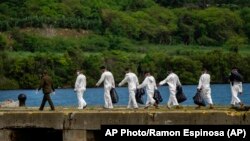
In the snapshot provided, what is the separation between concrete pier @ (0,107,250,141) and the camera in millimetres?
25188

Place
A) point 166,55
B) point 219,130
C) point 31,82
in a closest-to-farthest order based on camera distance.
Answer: point 219,130 → point 31,82 → point 166,55

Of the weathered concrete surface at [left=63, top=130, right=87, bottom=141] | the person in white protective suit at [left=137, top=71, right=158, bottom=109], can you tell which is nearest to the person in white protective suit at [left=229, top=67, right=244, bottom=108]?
the person in white protective suit at [left=137, top=71, right=158, bottom=109]

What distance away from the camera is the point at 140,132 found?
84.5 ft

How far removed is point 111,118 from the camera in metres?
25.7

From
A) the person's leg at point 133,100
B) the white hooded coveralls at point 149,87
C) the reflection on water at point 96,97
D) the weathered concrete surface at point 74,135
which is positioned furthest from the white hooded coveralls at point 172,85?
the reflection on water at point 96,97

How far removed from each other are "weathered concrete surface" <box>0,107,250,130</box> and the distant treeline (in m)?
134

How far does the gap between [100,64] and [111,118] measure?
14111 cm

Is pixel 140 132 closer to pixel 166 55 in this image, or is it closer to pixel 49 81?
pixel 49 81

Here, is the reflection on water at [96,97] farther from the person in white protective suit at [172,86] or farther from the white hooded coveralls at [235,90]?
the white hooded coveralls at [235,90]

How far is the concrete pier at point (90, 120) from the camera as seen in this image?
25.2 meters

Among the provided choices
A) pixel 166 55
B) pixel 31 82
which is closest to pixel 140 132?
pixel 31 82

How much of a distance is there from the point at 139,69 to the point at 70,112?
464 feet

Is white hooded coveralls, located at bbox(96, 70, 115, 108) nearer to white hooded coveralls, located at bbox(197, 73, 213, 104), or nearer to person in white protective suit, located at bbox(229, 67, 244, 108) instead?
white hooded coveralls, located at bbox(197, 73, 213, 104)

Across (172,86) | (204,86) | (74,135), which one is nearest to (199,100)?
(204,86)
